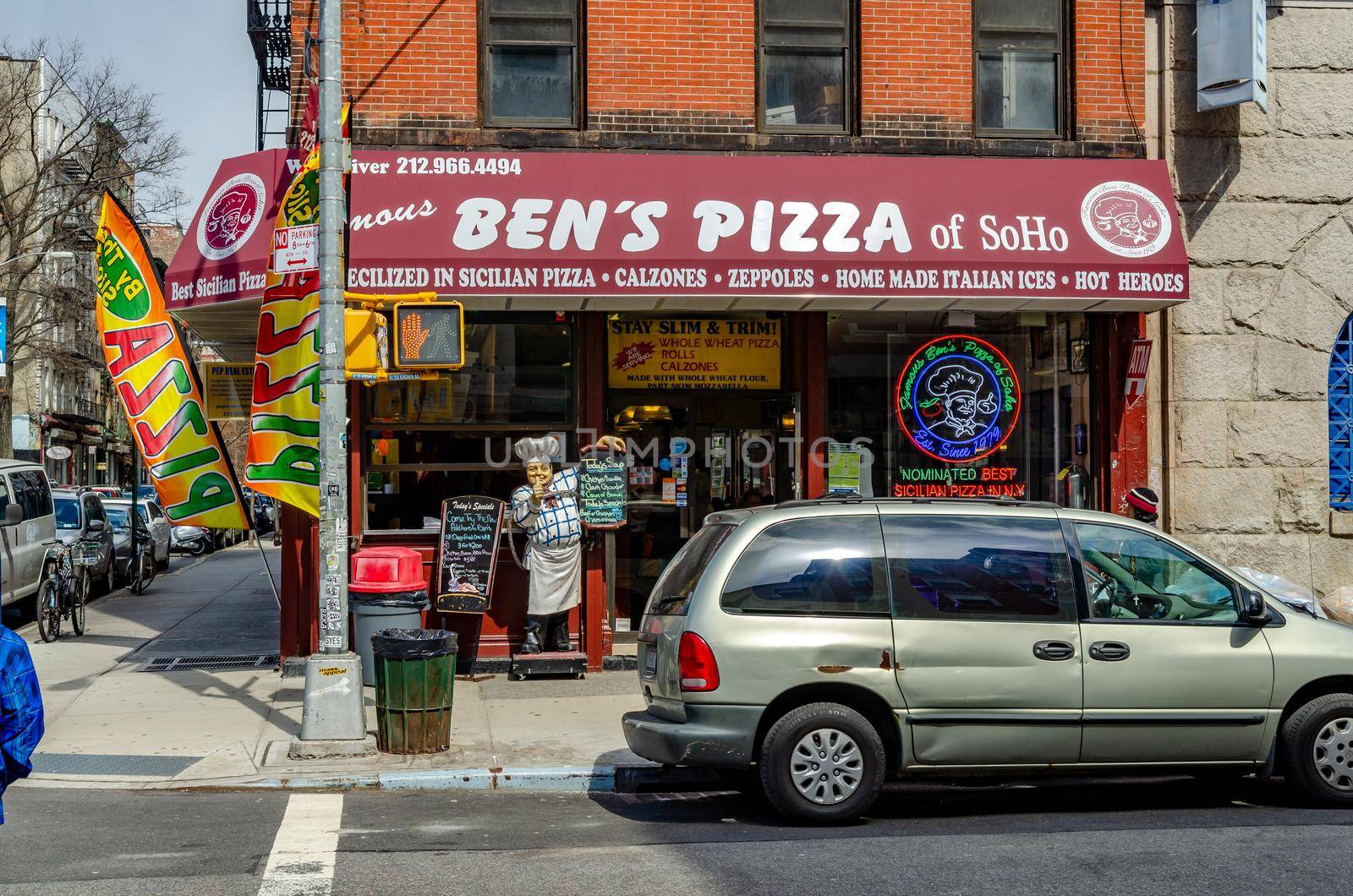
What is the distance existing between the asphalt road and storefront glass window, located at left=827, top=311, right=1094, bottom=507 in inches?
194

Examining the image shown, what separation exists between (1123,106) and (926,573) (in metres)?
7.55

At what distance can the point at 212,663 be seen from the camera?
45.2 feet

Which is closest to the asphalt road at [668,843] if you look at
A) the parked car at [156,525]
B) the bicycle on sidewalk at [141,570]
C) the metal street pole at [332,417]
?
the metal street pole at [332,417]

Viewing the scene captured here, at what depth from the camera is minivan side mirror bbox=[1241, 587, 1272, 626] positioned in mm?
7512

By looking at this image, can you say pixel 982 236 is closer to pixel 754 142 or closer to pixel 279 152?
pixel 754 142

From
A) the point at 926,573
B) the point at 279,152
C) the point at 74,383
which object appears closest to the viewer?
the point at 926,573

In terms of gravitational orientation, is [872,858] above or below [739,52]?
below

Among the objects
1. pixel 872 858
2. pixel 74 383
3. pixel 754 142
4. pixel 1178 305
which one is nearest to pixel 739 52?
pixel 754 142

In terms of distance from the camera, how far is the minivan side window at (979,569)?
7496mm

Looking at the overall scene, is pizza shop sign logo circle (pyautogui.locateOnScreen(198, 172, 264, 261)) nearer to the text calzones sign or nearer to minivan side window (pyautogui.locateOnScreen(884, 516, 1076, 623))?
the text calzones sign

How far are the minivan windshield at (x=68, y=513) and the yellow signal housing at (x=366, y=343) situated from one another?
13743 mm

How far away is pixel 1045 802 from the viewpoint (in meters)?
8.11

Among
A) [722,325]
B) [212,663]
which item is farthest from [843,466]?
[212,663]

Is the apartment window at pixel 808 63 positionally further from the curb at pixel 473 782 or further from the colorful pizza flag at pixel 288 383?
the curb at pixel 473 782
